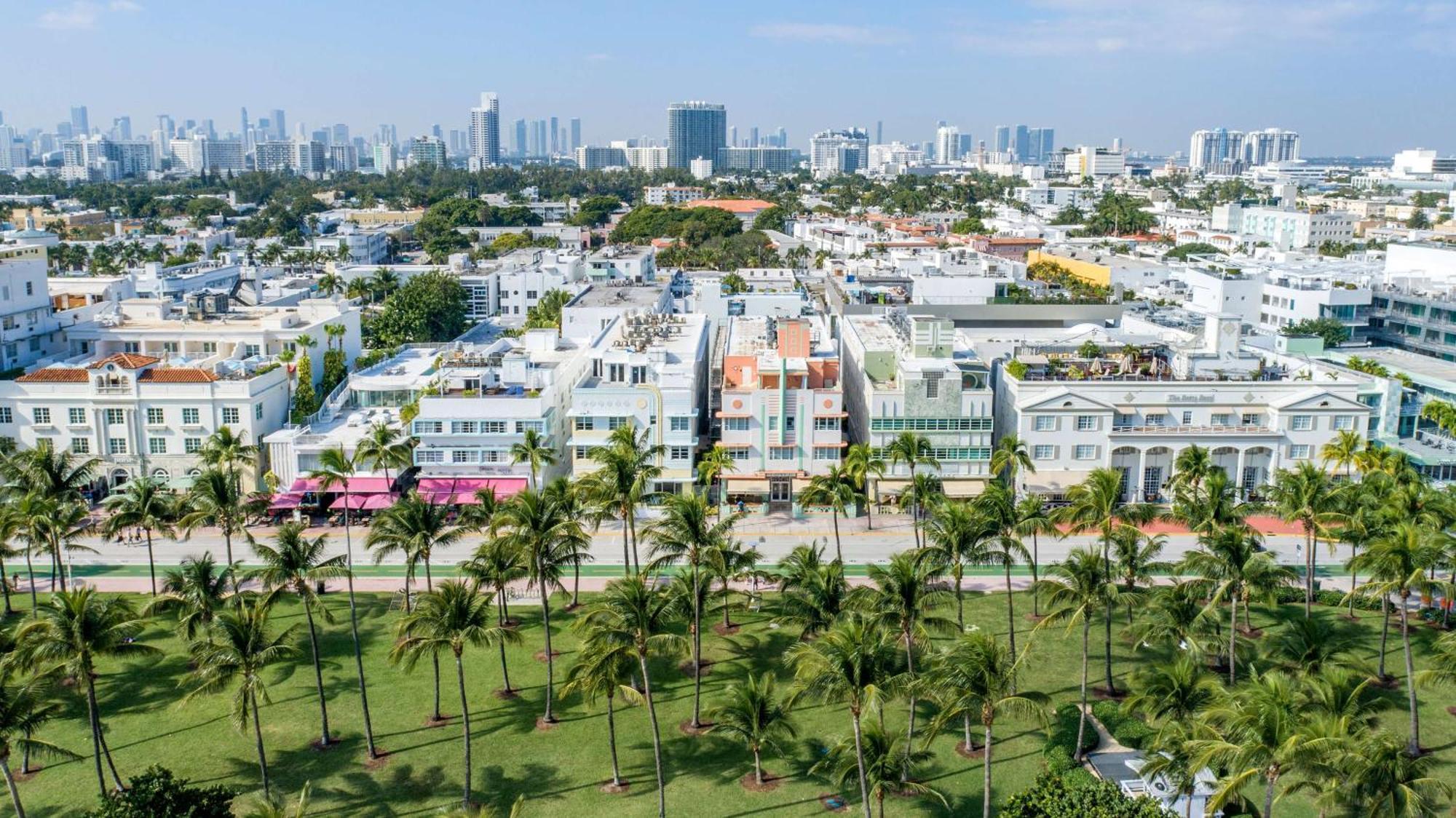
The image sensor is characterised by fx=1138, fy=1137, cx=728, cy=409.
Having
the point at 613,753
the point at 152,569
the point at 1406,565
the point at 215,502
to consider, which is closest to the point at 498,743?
the point at 613,753

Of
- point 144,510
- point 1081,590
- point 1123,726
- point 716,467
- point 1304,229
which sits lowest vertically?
point 1123,726

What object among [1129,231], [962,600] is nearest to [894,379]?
[962,600]

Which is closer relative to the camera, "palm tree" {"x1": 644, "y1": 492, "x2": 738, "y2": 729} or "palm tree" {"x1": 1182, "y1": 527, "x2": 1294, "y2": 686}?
"palm tree" {"x1": 1182, "y1": 527, "x2": 1294, "y2": 686}

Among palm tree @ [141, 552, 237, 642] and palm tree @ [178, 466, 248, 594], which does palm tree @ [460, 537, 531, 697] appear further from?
palm tree @ [178, 466, 248, 594]

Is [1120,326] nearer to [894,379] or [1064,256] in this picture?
[894,379]

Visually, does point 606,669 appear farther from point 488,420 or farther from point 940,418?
point 940,418

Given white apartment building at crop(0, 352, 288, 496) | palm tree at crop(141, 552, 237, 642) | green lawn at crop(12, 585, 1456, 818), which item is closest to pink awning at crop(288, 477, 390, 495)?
white apartment building at crop(0, 352, 288, 496)
